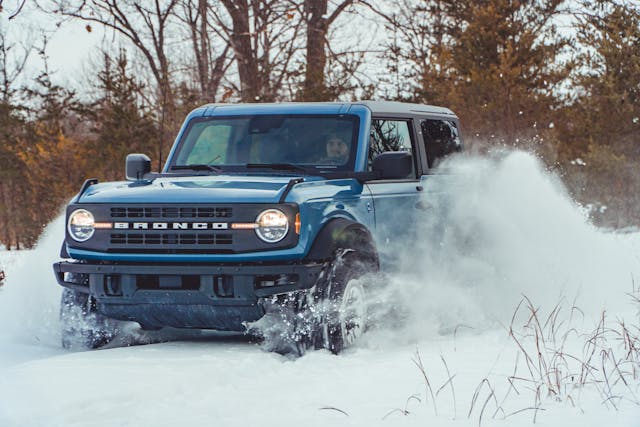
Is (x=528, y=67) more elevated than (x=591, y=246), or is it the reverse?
(x=528, y=67)

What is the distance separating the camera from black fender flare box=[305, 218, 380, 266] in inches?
245

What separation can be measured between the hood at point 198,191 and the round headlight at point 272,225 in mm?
94

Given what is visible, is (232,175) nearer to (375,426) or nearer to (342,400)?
(342,400)

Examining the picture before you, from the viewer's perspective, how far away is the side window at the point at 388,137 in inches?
297

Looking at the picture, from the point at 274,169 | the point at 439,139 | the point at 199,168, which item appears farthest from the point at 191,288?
the point at 439,139

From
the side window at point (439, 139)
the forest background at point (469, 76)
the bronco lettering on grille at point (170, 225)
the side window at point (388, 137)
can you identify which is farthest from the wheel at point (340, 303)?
the forest background at point (469, 76)

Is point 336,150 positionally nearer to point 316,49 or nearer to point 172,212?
point 172,212

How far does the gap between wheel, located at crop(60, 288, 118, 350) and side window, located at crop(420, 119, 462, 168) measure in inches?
131

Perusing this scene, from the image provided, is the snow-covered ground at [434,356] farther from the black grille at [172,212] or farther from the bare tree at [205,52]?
the bare tree at [205,52]

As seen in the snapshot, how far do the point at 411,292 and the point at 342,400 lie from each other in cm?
284

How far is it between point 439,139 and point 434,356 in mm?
3046

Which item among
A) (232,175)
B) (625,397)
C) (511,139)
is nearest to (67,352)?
(232,175)

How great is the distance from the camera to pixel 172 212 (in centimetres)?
617

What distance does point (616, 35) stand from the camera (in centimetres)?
2505
